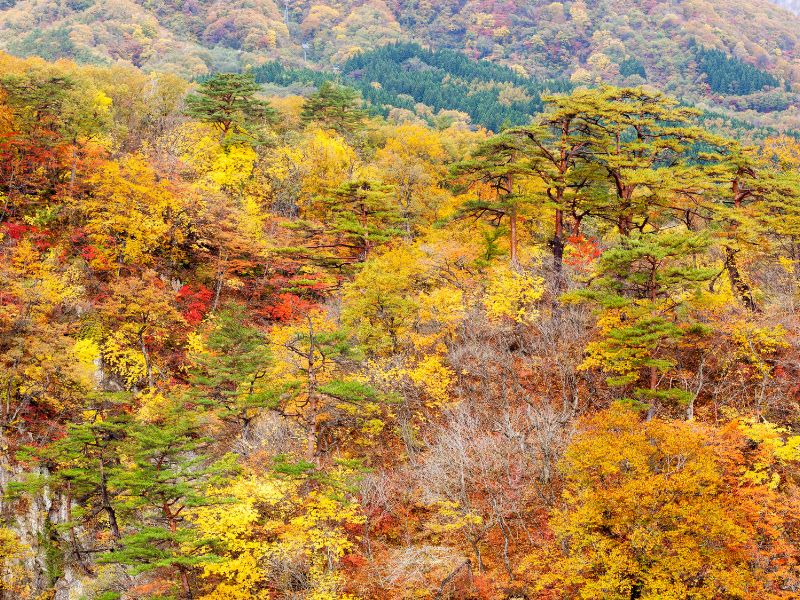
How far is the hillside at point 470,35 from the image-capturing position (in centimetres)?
11812

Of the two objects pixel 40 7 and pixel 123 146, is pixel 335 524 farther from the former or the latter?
pixel 40 7

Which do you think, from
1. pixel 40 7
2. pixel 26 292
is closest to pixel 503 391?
pixel 26 292

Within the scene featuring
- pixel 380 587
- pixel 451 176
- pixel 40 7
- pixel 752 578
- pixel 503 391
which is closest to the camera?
pixel 752 578

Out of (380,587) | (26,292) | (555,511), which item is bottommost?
(380,587)

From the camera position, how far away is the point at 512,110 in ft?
307

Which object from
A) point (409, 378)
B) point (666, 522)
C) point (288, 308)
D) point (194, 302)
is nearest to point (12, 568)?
point (194, 302)

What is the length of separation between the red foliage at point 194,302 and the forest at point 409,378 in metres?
0.18

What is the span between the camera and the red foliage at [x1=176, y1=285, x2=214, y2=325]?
119 feet

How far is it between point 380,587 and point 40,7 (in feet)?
491

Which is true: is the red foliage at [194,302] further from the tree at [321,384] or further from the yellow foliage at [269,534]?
the yellow foliage at [269,534]

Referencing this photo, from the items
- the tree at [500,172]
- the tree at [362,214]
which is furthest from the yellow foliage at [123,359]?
the tree at [500,172]

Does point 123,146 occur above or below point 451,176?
below

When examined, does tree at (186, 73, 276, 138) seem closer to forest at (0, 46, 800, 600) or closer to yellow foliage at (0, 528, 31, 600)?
forest at (0, 46, 800, 600)

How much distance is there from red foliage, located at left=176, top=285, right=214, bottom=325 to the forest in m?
0.18
